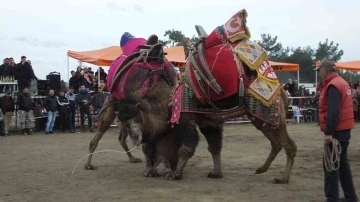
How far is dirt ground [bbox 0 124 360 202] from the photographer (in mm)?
6566

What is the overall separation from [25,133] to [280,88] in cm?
1192

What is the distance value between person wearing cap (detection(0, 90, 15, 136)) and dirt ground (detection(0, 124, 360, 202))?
4.58m

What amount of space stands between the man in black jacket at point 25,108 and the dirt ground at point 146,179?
470 cm

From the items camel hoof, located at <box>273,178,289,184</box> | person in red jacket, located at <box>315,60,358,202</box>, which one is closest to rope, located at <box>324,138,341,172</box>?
person in red jacket, located at <box>315,60,358,202</box>

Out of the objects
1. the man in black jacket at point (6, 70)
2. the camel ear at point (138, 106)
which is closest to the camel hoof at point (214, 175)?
the camel ear at point (138, 106)

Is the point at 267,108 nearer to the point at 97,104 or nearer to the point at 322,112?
the point at 322,112

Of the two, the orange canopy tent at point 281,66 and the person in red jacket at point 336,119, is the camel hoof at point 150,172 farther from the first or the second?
the orange canopy tent at point 281,66

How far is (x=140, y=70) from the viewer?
24.8 feet

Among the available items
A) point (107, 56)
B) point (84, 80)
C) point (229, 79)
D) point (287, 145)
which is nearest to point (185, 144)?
point (229, 79)

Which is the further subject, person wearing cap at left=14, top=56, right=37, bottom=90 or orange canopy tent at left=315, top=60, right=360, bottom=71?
orange canopy tent at left=315, top=60, right=360, bottom=71

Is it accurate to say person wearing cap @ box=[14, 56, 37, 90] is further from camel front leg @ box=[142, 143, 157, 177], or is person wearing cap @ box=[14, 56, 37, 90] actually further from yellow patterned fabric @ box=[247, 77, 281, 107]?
yellow patterned fabric @ box=[247, 77, 281, 107]

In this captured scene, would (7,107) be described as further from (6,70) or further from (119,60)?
(119,60)

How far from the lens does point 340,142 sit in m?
6.02

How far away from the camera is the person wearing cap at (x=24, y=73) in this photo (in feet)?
58.3
